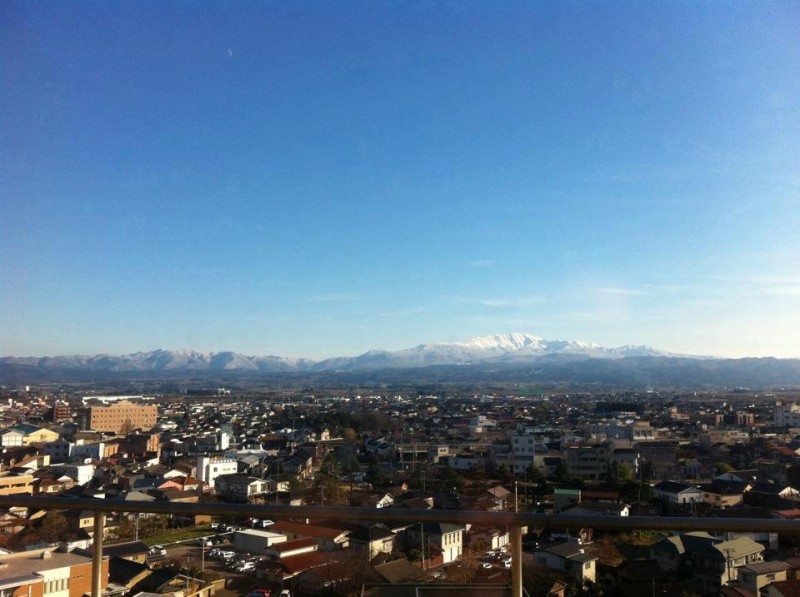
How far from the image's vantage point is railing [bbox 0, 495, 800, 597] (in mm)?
747

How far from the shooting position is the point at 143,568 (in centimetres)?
109

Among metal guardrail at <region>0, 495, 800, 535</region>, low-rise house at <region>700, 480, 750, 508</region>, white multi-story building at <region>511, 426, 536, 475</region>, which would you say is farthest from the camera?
white multi-story building at <region>511, 426, 536, 475</region>

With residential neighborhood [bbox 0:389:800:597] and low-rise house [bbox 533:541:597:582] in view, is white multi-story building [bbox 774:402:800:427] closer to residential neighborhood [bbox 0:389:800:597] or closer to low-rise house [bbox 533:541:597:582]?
residential neighborhood [bbox 0:389:800:597]

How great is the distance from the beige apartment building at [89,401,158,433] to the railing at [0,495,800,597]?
689 inches

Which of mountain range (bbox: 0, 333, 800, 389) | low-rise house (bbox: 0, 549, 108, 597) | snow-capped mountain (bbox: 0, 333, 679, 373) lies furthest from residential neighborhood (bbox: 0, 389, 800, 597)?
snow-capped mountain (bbox: 0, 333, 679, 373)

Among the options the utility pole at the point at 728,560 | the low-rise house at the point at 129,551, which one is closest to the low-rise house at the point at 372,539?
the low-rise house at the point at 129,551

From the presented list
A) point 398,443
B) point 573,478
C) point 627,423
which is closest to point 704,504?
point 573,478

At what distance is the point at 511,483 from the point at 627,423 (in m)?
7.68

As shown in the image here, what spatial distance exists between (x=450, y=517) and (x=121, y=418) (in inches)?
773

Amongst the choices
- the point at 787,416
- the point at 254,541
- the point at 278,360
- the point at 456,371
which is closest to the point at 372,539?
the point at 254,541

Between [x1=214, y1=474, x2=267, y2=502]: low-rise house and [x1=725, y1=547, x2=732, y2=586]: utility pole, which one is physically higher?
[x1=725, y1=547, x2=732, y2=586]: utility pole

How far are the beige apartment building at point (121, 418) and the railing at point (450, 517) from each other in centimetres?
1749

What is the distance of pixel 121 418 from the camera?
18172mm

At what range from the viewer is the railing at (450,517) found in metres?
0.75
